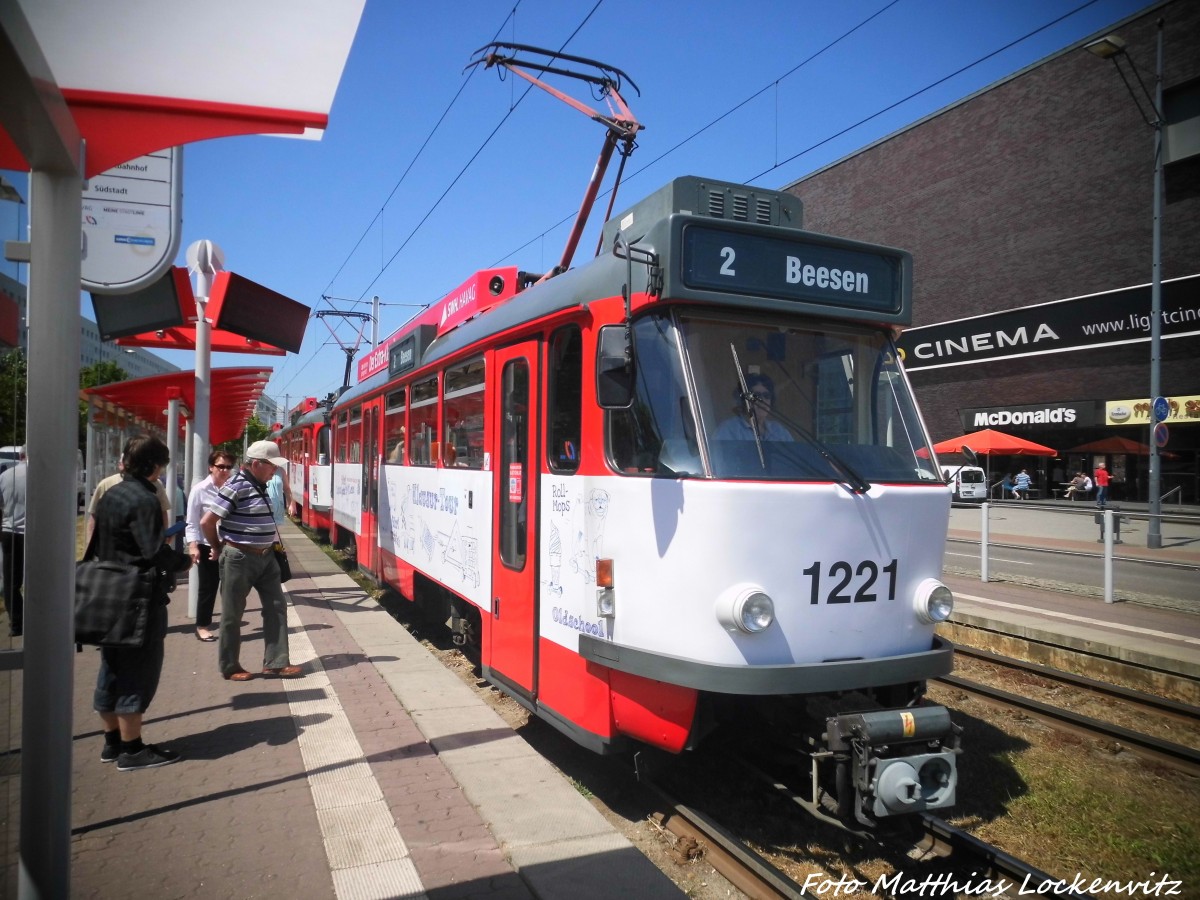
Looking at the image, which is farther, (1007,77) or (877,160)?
(877,160)

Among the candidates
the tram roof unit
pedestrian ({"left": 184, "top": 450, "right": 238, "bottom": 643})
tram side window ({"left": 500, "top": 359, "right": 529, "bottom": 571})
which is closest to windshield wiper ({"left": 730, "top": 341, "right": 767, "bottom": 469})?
the tram roof unit

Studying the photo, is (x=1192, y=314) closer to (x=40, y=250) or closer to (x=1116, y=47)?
(x=1116, y=47)

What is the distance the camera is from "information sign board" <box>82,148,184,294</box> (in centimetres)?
486

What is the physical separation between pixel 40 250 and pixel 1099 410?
3366 centimetres

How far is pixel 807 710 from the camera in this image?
14.1 ft

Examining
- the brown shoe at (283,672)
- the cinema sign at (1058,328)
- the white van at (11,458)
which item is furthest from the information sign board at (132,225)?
the cinema sign at (1058,328)

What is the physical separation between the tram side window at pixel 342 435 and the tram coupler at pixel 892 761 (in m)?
10.4

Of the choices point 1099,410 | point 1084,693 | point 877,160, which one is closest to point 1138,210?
point 1099,410

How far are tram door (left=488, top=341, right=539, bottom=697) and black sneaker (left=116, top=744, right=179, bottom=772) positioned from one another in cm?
200

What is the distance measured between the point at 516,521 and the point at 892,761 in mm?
2691

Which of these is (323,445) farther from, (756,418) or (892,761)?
(892,761)

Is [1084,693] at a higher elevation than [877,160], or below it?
below

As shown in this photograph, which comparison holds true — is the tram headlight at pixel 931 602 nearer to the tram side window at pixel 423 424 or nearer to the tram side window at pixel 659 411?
the tram side window at pixel 659 411

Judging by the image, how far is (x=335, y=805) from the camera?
4332 millimetres
